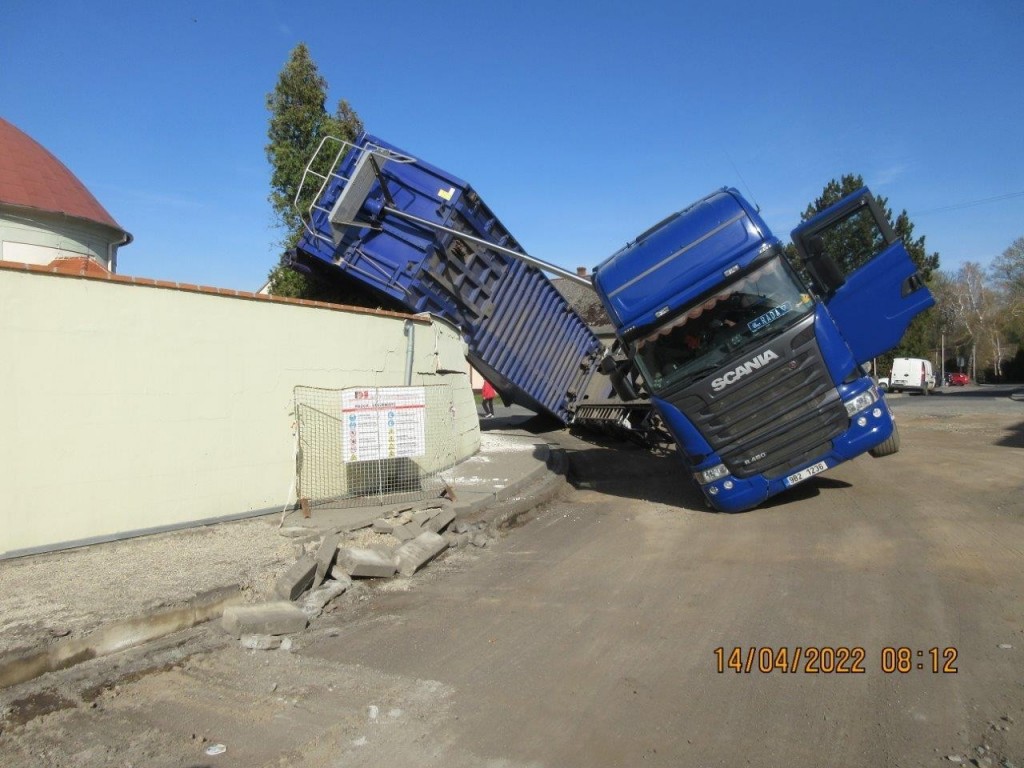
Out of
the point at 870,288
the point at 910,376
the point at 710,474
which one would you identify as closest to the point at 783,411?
the point at 710,474

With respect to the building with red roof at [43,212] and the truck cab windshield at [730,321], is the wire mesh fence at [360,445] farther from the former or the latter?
the building with red roof at [43,212]

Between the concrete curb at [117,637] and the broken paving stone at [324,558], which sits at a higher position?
the broken paving stone at [324,558]

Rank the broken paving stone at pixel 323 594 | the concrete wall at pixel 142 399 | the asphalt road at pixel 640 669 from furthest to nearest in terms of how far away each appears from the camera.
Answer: the concrete wall at pixel 142 399
the broken paving stone at pixel 323 594
the asphalt road at pixel 640 669

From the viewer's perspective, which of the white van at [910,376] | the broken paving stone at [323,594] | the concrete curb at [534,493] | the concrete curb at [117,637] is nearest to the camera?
the concrete curb at [117,637]

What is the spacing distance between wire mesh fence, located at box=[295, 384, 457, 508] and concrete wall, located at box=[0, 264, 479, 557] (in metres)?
0.25

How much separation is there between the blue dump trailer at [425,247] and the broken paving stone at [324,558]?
21.5 ft

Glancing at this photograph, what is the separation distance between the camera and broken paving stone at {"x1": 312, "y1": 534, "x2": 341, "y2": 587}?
6.18 m

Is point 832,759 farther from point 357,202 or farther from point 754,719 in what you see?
point 357,202

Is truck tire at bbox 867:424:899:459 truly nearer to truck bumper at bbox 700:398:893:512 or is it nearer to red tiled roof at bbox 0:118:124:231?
truck bumper at bbox 700:398:893:512

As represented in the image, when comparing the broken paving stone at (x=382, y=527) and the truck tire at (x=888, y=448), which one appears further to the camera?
the truck tire at (x=888, y=448)

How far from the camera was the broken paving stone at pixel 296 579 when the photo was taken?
5773 mm

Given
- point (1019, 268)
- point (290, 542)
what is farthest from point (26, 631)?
point (1019, 268)

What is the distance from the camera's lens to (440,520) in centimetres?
782
